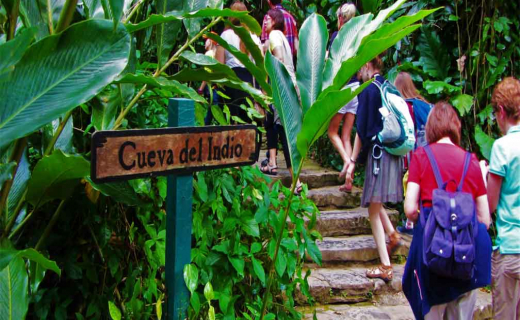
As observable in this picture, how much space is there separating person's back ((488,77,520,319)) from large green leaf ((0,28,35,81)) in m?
2.68

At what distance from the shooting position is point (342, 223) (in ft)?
17.0

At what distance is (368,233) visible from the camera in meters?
5.28

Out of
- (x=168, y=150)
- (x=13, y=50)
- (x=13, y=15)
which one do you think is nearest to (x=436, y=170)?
(x=168, y=150)

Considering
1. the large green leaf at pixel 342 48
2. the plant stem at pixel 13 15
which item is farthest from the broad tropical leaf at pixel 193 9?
the plant stem at pixel 13 15

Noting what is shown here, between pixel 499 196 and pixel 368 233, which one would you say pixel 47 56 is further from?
pixel 368 233

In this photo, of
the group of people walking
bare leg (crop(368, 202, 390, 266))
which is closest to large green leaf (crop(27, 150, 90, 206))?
the group of people walking

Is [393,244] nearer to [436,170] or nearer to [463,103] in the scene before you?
[463,103]

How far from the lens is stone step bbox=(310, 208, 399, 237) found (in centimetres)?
513

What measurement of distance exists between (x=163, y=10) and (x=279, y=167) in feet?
13.8

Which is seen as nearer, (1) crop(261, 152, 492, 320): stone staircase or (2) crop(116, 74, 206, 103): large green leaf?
(2) crop(116, 74, 206, 103): large green leaf

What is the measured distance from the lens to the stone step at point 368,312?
4125mm

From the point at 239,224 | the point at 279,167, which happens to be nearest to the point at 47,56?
the point at 239,224

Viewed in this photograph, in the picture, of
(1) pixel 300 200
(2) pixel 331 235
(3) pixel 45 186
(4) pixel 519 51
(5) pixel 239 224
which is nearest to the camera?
(3) pixel 45 186

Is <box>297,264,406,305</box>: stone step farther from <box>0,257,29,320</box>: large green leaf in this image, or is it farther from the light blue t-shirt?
<box>0,257,29,320</box>: large green leaf
